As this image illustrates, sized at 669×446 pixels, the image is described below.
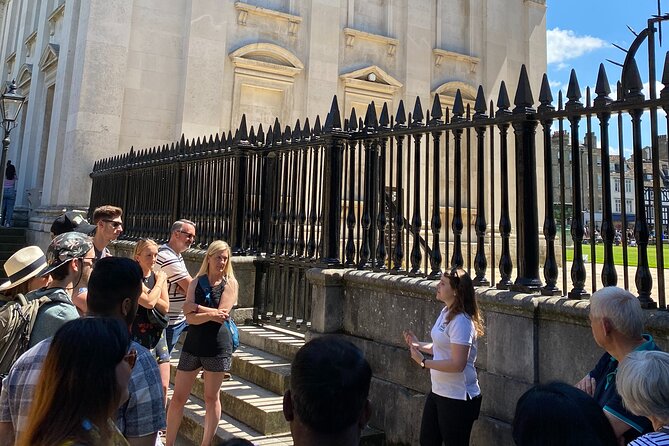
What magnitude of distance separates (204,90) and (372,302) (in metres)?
10.7

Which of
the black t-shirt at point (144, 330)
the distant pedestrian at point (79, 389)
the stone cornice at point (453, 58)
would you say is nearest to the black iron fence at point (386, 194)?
the black t-shirt at point (144, 330)

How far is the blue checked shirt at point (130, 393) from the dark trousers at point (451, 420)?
2.08 metres

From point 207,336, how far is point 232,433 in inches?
41.0

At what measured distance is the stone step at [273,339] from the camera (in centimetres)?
620

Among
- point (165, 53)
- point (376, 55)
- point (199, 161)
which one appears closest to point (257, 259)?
point (199, 161)

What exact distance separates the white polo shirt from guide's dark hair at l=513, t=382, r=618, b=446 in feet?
6.37

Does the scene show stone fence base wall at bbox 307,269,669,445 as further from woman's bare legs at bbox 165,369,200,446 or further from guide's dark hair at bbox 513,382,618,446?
guide's dark hair at bbox 513,382,618,446

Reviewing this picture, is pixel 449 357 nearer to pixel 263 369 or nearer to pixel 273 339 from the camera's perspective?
pixel 263 369

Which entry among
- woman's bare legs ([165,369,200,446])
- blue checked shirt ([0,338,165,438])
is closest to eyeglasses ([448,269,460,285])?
blue checked shirt ([0,338,165,438])

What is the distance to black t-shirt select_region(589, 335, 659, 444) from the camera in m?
2.21

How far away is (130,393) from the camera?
234cm

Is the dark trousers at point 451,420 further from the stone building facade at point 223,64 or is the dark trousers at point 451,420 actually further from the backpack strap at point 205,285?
the stone building facade at point 223,64

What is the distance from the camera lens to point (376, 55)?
55.5 ft

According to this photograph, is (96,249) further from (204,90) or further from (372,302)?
(204,90)
